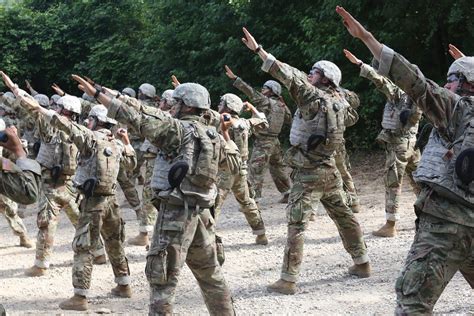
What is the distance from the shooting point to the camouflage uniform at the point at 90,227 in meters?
7.64

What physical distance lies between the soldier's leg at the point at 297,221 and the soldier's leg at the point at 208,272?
1643mm

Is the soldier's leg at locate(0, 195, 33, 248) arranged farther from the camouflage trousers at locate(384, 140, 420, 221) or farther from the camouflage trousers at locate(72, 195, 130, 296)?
the camouflage trousers at locate(384, 140, 420, 221)

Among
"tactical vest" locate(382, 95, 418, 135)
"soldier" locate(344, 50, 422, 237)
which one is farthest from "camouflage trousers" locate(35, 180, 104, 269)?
"tactical vest" locate(382, 95, 418, 135)

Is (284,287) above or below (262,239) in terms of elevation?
above

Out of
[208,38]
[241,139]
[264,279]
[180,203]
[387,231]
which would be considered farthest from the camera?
[208,38]

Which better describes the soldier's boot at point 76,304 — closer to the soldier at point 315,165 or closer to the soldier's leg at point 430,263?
the soldier at point 315,165

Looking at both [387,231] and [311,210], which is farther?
[387,231]

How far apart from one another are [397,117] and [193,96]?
469cm

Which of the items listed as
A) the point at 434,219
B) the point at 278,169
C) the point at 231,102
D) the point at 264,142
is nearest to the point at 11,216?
the point at 231,102

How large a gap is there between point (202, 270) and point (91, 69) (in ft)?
66.0

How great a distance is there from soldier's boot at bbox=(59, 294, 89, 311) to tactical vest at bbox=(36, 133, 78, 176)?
2.16 metres

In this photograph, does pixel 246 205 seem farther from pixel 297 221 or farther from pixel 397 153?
pixel 297 221

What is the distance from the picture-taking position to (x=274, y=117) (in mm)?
12922

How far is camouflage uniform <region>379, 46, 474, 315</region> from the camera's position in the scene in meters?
4.74
